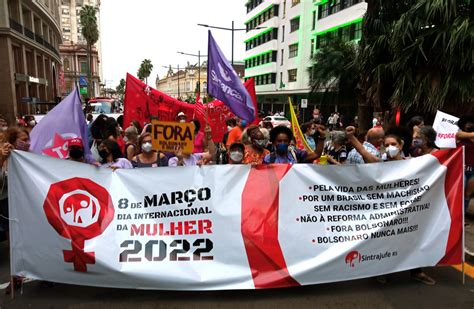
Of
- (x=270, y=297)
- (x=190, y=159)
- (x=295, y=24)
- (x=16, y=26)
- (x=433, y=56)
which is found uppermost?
(x=295, y=24)

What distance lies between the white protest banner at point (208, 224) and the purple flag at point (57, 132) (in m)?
1.07

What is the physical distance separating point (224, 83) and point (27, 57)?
36.8 metres

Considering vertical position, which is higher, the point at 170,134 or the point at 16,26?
the point at 16,26

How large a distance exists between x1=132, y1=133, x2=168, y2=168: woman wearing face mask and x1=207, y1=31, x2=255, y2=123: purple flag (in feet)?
4.47

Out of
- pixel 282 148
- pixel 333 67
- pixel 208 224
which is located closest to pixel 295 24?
pixel 333 67

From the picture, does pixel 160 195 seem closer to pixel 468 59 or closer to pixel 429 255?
pixel 429 255

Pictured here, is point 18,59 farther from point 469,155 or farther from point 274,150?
point 469,155

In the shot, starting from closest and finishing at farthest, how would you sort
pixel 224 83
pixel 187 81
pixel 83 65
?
pixel 224 83 → pixel 83 65 → pixel 187 81

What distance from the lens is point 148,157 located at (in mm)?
4559

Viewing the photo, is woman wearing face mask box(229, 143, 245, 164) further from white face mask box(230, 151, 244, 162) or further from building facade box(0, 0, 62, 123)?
building facade box(0, 0, 62, 123)

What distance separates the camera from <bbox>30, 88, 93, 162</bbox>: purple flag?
4293 mm

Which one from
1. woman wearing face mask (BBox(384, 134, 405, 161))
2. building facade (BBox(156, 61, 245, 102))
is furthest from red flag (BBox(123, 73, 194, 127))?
building facade (BBox(156, 61, 245, 102))

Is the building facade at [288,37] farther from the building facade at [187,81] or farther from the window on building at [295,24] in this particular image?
the building facade at [187,81]

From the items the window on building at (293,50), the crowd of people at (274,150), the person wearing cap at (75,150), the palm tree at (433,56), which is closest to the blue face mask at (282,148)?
the crowd of people at (274,150)
